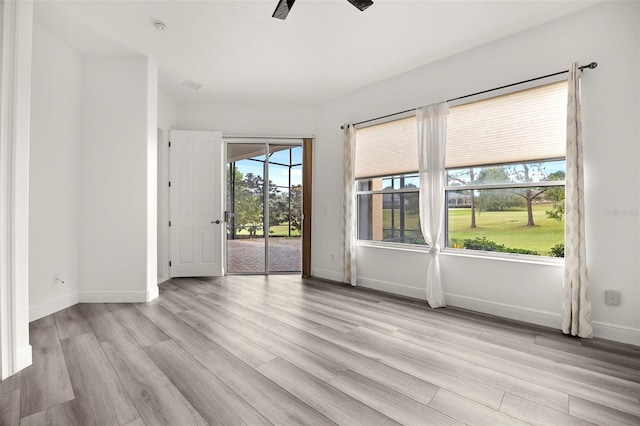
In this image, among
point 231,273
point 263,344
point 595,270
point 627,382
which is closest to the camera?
point 627,382

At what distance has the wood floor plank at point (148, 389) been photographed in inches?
60.5

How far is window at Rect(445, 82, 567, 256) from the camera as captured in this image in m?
2.83

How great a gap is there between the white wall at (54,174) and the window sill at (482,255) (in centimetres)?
377

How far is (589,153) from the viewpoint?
8.52 feet

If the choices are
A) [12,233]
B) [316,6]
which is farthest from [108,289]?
[316,6]

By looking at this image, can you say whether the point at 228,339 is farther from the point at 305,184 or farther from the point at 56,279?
the point at 305,184

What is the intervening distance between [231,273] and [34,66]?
354 centimetres

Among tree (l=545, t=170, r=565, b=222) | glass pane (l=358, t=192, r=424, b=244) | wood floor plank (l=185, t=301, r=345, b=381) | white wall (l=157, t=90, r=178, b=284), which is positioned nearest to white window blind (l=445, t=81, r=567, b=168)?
tree (l=545, t=170, r=565, b=222)

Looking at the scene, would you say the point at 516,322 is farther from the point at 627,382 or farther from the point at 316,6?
the point at 316,6

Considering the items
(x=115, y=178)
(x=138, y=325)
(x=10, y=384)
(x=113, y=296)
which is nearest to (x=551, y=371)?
(x=138, y=325)

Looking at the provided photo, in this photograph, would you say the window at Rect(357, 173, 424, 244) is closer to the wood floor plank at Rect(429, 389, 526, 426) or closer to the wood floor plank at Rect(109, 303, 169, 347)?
the wood floor plank at Rect(429, 389, 526, 426)

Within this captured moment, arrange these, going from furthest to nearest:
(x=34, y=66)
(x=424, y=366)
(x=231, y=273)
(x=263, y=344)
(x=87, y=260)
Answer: (x=231, y=273) → (x=87, y=260) → (x=34, y=66) → (x=263, y=344) → (x=424, y=366)

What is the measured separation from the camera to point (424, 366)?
2.07m

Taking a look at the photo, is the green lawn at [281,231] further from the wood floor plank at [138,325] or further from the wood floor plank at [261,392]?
the wood floor plank at [261,392]
